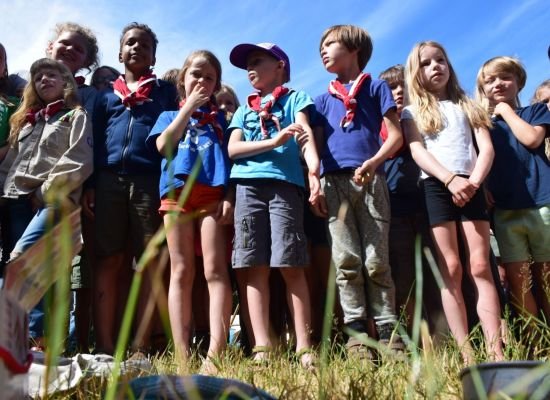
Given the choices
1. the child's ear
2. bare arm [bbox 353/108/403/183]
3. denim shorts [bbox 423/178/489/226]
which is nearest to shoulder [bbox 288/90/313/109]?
bare arm [bbox 353/108/403/183]

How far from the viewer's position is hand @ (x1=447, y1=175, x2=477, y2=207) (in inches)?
127

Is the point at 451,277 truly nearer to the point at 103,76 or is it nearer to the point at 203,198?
the point at 203,198

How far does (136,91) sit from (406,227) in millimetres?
1910

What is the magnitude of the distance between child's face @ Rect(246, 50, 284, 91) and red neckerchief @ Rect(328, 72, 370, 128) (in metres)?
0.34

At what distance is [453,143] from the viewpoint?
351cm

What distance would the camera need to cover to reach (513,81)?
13.7ft

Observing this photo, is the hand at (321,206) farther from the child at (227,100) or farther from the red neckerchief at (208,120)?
the child at (227,100)

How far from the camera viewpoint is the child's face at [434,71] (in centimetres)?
383

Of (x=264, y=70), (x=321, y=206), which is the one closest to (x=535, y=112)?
(x=321, y=206)

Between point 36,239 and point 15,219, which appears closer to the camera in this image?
point 36,239

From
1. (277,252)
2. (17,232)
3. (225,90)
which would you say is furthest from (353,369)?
(225,90)

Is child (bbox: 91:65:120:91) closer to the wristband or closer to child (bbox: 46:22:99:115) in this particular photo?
child (bbox: 46:22:99:115)

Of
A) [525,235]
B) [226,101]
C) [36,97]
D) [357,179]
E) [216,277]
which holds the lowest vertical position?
[216,277]

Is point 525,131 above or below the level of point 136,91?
below
